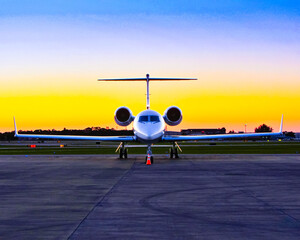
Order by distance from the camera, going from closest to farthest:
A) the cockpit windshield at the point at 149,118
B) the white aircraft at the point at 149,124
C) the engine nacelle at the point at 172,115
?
the white aircraft at the point at 149,124
the cockpit windshield at the point at 149,118
the engine nacelle at the point at 172,115

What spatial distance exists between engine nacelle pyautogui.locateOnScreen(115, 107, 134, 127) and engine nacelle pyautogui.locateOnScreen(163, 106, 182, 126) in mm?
2439

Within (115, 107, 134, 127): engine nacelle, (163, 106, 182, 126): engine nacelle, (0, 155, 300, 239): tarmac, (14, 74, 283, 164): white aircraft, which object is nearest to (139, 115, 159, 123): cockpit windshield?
(14, 74, 283, 164): white aircraft

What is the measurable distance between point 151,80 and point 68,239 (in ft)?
87.5

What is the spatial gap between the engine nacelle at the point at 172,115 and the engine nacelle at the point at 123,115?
2.44 metres

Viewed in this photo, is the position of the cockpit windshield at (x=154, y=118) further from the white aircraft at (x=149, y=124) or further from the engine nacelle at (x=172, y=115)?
the engine nacelle at (x=172, y=115)

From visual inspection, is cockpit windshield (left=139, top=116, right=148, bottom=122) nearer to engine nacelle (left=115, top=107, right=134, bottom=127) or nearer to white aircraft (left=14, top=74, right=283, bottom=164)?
white aircraft (left=14, top=74, right=283, bottom=164)

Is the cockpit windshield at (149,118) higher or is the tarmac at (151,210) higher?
the cockpit windshield at (149,118)

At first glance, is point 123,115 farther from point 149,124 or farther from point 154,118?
point 149,124

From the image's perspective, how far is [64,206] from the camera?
7.95 meters

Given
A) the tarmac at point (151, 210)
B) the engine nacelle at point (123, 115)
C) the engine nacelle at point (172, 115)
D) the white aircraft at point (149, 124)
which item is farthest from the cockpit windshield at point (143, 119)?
the tarmac at point (151, 210)

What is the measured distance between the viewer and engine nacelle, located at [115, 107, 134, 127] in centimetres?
2770

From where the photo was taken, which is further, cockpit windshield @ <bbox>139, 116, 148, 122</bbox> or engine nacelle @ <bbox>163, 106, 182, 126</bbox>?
engine nacelle @ <bbox>163, 106, 182, 126</bbox>

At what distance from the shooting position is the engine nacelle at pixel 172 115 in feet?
90.8

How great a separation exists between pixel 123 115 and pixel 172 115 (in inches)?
134
